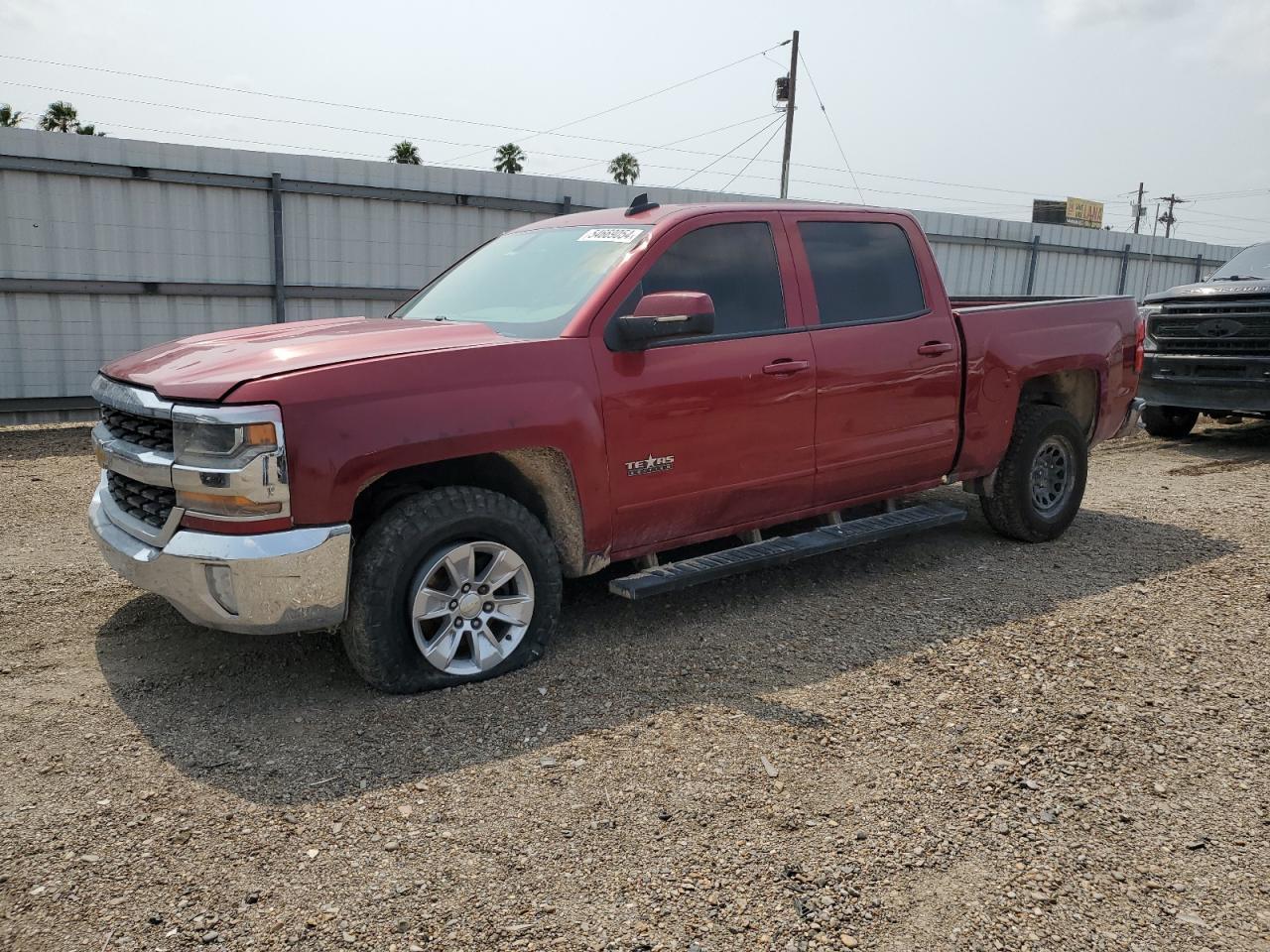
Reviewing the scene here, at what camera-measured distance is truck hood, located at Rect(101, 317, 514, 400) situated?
136 inches

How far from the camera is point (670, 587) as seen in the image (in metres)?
4.26

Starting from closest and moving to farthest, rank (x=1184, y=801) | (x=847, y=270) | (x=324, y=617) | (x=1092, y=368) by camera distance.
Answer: (x=1184, y=801) < (x=324, y=617) < (x=847, y=270) < (x=1092, y=368)

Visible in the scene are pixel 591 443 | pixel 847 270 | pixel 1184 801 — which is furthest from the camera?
pixel 847 270

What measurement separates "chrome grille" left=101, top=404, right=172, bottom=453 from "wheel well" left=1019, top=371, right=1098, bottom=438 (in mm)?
4779

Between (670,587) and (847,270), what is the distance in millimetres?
1950

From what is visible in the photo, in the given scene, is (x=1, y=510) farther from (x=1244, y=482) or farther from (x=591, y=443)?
(x=1244, y=482)

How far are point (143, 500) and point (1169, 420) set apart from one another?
1027cm

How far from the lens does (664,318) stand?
13.0 ft

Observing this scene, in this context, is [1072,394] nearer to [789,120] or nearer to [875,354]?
[875,354]

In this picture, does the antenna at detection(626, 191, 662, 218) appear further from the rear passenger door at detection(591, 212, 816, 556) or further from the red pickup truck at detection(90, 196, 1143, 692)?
the rear passenger door at detection(591, 212, 816, 556)

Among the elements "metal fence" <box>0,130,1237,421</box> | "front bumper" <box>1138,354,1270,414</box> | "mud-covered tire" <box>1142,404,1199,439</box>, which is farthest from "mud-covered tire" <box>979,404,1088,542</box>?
"metal fence" <box>0,130,1237,421</box>

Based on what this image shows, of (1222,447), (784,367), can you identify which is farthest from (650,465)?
(1222,447)

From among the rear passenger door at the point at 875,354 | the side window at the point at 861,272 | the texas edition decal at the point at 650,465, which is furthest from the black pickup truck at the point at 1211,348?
the texas edition decal at the point at 650,465

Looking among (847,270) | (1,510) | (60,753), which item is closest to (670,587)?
(847,270)
